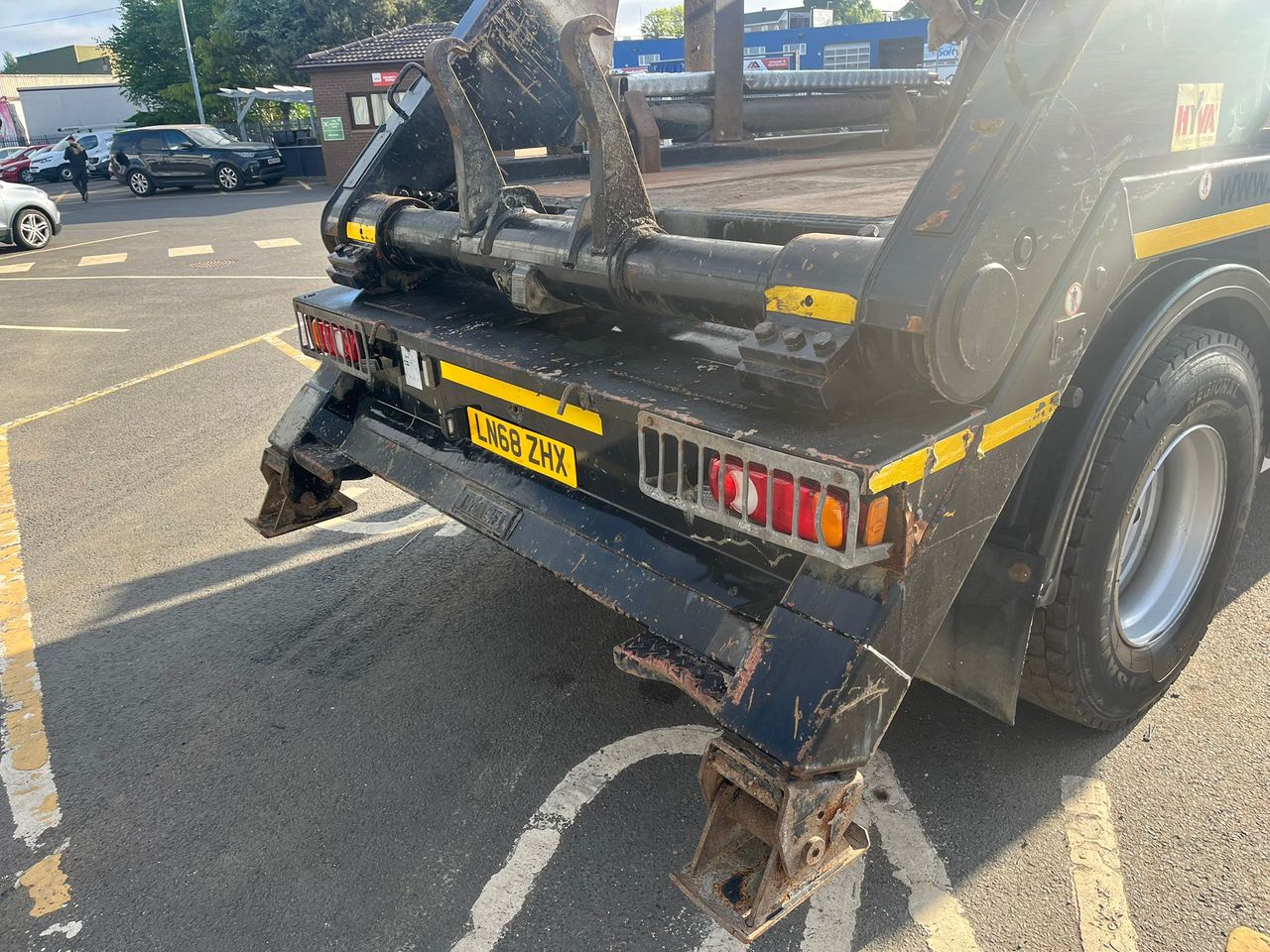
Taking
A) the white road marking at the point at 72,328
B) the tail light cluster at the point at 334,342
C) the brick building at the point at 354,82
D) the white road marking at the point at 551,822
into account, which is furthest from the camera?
the brick building at the point at 354,82

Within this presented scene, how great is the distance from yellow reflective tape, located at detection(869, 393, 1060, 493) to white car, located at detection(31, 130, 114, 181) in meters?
35.0

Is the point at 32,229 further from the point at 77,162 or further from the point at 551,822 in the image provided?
the point at 551,822

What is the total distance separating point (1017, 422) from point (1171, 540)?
136 cm

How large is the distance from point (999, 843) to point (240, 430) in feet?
17.0

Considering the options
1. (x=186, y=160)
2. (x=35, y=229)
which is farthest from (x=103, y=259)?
(x=186, y=160)

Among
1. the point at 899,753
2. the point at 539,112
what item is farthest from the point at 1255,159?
the point at 539,112

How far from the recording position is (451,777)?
2.82 m

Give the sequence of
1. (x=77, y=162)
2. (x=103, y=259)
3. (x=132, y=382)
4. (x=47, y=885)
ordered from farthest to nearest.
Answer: (x=77, y=162)
(x=103, y=259)
(x=132, y=382)
(x=47, y=885)

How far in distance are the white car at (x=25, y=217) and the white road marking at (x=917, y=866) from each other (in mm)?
17104

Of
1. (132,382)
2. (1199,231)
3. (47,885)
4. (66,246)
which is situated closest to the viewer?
(1199,231)

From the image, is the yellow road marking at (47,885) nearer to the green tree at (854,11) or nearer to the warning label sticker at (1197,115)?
the warning label sticker at (1197,115)

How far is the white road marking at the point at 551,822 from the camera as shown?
2.31 metres

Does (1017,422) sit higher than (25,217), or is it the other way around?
(1017,422)

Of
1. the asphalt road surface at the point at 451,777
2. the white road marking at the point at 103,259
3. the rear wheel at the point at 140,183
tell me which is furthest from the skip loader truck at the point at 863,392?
the rear wheel at the point at 140,183
